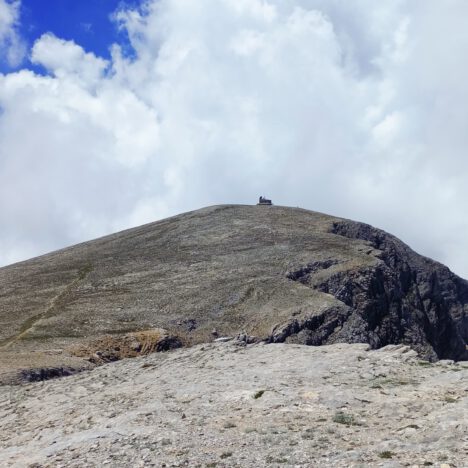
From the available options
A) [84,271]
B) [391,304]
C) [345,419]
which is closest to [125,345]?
[345,419]

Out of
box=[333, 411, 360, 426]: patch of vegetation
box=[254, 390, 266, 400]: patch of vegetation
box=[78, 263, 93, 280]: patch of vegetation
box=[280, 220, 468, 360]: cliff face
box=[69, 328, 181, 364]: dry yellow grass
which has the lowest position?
box=[333, 411, 360, 426]: patch of vegetation

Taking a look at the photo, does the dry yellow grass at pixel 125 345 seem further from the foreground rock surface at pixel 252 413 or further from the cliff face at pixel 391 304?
the foreground rock surface at pixel 252 413

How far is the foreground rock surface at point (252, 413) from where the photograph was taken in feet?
61.6

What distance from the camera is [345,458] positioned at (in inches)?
704

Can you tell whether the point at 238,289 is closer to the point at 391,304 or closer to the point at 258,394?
the point at 391,304

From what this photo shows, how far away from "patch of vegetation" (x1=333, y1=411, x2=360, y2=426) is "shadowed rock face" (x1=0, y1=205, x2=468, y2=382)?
19668 mm

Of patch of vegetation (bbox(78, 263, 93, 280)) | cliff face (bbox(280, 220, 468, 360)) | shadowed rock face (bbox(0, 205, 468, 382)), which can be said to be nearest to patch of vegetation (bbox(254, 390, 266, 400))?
shadowed rock face (bbox(0, 205, 468, 382))

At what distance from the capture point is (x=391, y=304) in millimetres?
59469

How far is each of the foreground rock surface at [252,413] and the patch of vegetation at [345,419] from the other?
1.3 inches

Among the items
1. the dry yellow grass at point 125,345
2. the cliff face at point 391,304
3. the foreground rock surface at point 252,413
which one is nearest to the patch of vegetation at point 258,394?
the foreground rock surface at point 252,413

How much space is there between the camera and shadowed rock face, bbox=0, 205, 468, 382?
159 ft

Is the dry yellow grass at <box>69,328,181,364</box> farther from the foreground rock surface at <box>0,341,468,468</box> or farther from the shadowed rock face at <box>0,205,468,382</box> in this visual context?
the foreground rock surface at <box>0,341,468,468</box>

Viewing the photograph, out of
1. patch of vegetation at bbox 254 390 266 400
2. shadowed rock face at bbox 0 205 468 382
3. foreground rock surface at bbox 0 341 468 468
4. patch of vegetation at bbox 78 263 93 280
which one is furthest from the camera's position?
patch of vegetation at bbox 78 263 93 280

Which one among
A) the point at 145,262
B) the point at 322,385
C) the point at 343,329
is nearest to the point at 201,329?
the point at 343,329
